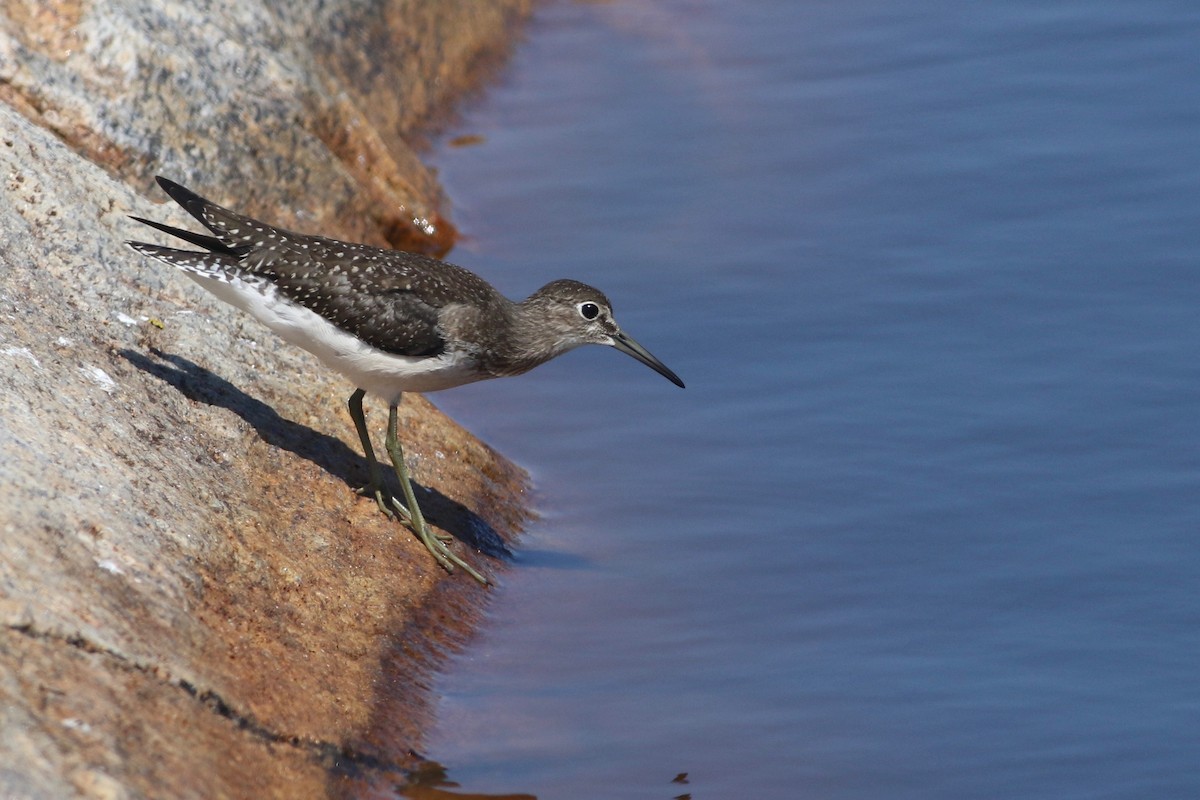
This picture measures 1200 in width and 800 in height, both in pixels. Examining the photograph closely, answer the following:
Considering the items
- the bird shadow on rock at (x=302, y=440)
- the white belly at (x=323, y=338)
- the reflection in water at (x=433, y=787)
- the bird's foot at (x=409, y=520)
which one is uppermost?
the white belly at (x=323, y=338)

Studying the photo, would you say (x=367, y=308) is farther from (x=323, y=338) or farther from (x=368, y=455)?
(x=368, y=455)

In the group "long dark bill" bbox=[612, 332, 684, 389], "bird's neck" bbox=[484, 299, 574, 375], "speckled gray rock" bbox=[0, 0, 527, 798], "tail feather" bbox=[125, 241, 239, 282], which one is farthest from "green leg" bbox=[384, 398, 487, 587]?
"long dark bill" bbox=[612, 332, 684, 389]

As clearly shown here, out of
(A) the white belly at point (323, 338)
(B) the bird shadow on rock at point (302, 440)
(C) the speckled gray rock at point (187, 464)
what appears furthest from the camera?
(A) the white belly at point (323, 338)

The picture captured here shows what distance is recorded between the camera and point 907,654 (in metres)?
7.34

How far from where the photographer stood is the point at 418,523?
25.8 feet

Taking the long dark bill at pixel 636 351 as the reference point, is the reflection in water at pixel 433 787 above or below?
below

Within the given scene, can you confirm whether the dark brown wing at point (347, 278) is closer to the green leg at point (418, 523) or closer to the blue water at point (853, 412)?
the green leg at point (418, 523)

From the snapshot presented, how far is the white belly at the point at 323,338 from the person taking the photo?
24.9 ft

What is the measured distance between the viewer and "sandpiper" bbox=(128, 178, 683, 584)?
762 centimetres

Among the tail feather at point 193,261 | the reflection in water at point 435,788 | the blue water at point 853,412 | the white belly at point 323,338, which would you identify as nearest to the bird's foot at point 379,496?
the white belly at point 323,338

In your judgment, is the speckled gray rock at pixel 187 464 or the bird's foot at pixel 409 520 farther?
the bird's foot at pixel 409 520

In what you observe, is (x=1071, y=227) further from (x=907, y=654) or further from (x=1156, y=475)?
(x=907, y=654)

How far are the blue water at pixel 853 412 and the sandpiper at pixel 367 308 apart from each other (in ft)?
3.79

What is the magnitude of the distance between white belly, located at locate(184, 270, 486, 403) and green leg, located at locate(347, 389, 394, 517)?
364mm
